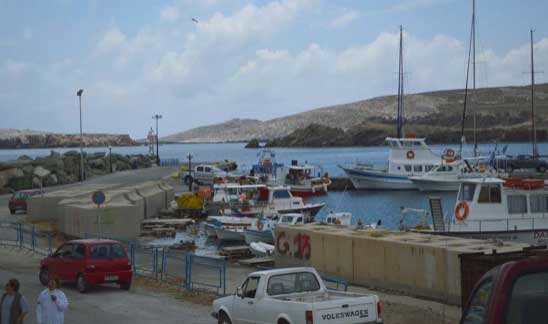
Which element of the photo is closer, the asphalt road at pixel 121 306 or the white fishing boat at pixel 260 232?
the asphalt road at pixel 121 306

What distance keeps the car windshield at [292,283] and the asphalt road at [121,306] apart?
128 inches

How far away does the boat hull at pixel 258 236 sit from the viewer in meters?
37.1

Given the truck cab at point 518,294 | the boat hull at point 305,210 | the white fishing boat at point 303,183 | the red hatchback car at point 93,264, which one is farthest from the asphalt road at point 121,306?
the white fishing boat at point 303,183

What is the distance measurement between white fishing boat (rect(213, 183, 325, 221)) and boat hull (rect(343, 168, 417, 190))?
2839cm

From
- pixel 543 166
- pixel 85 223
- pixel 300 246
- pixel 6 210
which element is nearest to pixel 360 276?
pixel 300 246

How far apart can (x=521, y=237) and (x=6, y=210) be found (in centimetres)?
3366

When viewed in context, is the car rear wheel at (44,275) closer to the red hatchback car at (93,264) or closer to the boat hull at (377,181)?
the red hatchback car at (93,264)

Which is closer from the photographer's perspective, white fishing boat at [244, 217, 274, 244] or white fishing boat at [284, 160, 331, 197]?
white fishing boat at [244, 217, 274, 244]

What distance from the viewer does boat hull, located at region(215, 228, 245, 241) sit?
41.1m

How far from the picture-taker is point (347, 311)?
37.7 ft

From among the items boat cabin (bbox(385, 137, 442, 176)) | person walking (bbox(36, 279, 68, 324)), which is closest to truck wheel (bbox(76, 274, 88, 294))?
person walking (bbox(36, 279, 68, 324))

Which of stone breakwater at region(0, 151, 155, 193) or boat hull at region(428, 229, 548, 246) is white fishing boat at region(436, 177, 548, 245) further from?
stone breakwater at region(0, 151, 155, 193)

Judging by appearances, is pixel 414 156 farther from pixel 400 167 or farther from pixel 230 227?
pixel 230 227

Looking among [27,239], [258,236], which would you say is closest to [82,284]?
[27,239]
